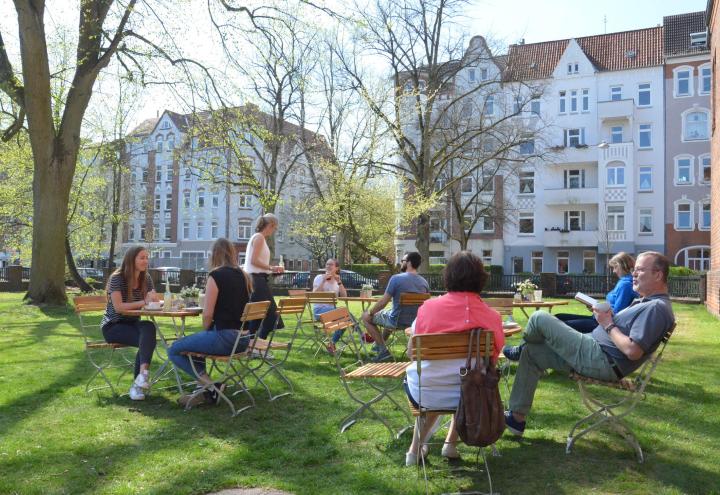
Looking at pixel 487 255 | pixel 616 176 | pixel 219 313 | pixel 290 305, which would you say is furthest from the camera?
pixel 487 255

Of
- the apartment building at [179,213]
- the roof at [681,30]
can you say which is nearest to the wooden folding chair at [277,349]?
the roof at [681,30]

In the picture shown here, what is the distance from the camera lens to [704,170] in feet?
128

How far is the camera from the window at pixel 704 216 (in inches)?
1518

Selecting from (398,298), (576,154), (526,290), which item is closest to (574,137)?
(576,154)

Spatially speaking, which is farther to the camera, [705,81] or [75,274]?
[705,81]

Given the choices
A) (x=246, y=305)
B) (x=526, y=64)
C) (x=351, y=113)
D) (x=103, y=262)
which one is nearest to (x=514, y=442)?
(x=246, y=305)

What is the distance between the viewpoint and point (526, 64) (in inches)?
1706

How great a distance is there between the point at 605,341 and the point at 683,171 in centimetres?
3978

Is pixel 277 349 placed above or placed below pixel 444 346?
Answer: below

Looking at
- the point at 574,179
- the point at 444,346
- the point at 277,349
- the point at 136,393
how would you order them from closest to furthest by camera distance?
the point at 444,346, the point at 136,393, the point at 277,349, the point at 574,179

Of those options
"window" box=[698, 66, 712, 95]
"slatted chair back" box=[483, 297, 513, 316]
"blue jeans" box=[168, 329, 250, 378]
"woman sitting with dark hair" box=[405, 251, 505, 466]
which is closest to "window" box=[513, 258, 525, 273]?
"window" box=[698, 66, 712, 95]

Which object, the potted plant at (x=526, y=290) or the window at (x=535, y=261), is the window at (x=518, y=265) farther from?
the potted plant at (x=526, y=290)

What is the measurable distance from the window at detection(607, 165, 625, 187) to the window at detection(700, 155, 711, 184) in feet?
15.0

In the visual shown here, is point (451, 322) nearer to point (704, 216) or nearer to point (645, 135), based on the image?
point (704, 216)
